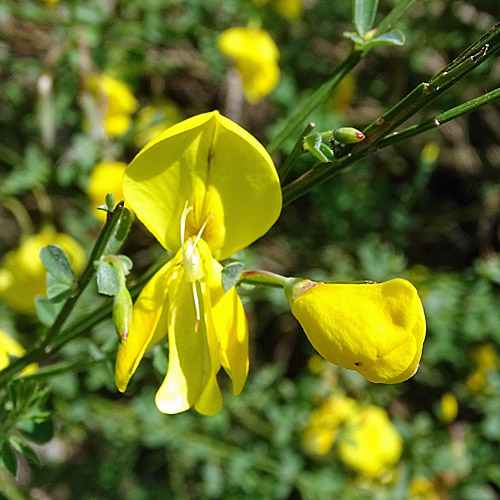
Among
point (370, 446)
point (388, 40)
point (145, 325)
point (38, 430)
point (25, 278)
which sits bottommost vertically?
point (370, 446)

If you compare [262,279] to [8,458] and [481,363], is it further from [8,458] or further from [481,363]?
[481,363]

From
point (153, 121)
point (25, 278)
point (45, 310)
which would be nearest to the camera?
point (45, 310)

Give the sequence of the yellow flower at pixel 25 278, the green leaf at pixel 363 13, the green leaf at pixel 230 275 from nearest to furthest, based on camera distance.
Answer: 1. the green leaf at pixel 230 275
2. the green leaf at pixel 363 13
3. the yellow flower at pixel 25 278

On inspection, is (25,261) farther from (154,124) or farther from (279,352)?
(279,352)

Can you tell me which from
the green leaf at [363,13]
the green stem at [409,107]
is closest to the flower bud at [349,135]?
the green stem at [409,107]

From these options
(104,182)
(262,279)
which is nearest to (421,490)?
(104,182)

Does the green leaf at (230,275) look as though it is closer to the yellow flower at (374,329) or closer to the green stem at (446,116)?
the yellow flower at (374,329)

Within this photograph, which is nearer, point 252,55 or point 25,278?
point 25,278

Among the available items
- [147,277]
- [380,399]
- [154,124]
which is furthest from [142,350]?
[380,399]
